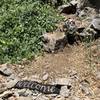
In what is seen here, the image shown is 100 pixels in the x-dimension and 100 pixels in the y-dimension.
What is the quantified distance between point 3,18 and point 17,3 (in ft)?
3.35

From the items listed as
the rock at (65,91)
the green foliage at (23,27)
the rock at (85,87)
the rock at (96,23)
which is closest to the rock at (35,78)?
the rock at (65,91)

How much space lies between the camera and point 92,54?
27.9 feet

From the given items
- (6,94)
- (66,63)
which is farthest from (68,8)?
(6,94)

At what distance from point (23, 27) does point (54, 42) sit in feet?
3.67

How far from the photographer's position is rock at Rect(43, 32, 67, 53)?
28.6 feet

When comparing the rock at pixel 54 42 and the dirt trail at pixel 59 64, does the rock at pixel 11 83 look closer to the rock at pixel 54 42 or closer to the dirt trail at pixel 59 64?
the dirt trail at pixel 59 64

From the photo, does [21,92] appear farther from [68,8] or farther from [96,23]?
[68,8]

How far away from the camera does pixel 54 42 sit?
8.70 metres

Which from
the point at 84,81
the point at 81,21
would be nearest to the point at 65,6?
the point at 81,21

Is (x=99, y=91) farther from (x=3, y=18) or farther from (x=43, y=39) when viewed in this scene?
(x=3, y=18)

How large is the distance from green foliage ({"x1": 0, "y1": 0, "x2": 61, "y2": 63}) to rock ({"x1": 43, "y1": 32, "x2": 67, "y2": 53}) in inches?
7.0

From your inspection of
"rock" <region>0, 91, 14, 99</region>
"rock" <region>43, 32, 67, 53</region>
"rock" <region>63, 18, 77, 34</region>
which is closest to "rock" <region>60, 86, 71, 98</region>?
"rock" <region>0, 91, 14, 99</region>

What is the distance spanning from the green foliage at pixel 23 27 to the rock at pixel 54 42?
18 centimetres

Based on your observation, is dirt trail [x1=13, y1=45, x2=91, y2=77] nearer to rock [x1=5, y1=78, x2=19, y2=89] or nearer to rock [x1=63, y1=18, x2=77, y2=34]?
rock [x1=5, y1=78, x2=19, y2=89]
